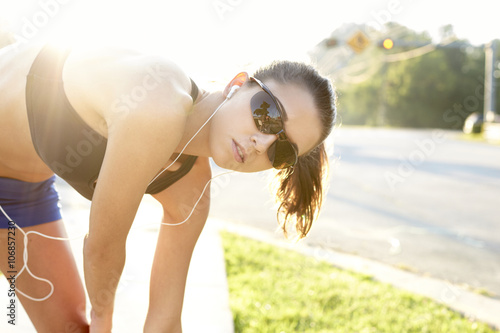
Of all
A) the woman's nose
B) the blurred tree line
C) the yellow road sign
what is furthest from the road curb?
the blurred tree line

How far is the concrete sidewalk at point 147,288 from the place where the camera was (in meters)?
2.86

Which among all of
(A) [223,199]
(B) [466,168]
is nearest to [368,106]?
(B) [466,168]

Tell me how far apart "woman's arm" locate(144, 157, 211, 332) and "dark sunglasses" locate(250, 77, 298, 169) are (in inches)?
15.0

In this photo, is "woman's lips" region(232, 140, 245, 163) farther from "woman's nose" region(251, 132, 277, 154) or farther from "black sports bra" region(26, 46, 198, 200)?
"black sports bra" region(26, 46, 198, 200)

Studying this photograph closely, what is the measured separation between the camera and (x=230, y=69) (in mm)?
2006

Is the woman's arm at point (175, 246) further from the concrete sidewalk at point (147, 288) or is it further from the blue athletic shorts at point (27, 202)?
the blue athletic shorts at point (27, 202)

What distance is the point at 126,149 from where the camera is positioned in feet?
4.63

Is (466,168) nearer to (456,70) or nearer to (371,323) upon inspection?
(371,323)

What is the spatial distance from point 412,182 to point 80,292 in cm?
840

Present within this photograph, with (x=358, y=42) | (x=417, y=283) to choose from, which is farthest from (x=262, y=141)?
(x=358, y=42)

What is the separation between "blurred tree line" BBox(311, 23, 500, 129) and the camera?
5059cm

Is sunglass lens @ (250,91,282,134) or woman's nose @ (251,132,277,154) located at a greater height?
sunglass lens @ (250,91,282,134)

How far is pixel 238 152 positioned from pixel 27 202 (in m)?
0.97

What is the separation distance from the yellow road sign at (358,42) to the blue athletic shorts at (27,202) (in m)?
19.3
